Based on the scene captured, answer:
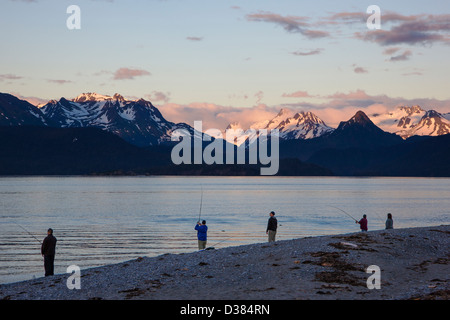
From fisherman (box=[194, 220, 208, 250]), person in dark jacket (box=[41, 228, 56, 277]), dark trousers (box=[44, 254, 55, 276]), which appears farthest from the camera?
fisherman (box=[194, 220, 208, 250])

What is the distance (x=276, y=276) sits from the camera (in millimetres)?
23516

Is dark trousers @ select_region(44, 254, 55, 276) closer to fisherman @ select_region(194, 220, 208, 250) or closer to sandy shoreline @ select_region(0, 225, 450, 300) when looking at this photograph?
sandy shoreline @ select_region(0, 225, 450, 300)

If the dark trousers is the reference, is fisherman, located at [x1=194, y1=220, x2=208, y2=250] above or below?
above

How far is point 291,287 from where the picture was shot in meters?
21.5

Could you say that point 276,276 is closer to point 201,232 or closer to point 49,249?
point 49,249

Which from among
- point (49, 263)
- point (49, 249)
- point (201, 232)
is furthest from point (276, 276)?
point (201, 232)

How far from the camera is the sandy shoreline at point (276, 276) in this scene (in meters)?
21.0

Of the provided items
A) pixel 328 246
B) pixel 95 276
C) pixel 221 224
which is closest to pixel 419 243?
pixel 328 246

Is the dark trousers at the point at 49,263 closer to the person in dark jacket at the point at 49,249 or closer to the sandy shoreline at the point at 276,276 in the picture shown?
the person in dark jacket at the point at 49,249

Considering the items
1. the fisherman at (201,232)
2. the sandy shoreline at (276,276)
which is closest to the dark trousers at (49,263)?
the sandy shoreline at (276,276)

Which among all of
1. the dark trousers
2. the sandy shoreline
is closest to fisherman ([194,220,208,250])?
the sandy shoreline

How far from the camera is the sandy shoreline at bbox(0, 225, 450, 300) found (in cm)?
2102

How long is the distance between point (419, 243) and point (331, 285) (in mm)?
12825
